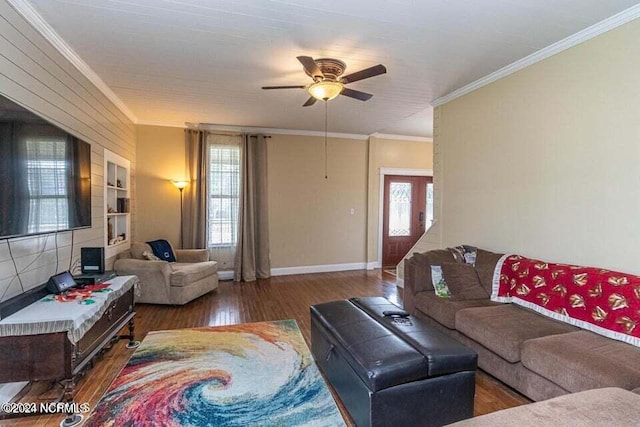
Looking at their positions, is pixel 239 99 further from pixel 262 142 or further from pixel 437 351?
pixel 437 351

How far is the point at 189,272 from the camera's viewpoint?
4.46 m

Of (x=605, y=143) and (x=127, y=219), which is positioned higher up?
(x=605, y=143)

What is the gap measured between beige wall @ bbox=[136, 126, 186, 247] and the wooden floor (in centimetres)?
152

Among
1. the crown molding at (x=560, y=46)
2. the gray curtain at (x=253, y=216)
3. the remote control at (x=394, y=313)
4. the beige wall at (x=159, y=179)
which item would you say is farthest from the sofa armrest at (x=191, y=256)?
the crown molding at (x=560, y=46)

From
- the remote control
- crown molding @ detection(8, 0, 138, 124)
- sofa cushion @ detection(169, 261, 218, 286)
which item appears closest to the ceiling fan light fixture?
the remote control

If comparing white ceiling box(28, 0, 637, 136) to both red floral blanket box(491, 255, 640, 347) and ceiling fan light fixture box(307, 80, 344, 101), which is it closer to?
ceiling fan light fixture box(307, 80, 344, 101)

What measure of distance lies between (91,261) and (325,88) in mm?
2722

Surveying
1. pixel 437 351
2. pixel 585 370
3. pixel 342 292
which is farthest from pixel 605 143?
pixel 342 292

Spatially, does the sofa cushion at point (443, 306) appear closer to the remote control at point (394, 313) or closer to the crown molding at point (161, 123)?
the remote control at point (394, 313)

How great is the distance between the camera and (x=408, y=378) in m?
1.83

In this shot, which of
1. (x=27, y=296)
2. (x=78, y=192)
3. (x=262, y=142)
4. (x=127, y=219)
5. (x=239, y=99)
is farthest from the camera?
(x=262, y=142)

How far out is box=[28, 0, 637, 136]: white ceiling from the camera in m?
2.43

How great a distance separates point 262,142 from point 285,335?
12.5 ft

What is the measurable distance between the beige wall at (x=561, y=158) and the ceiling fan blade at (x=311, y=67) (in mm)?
2149
